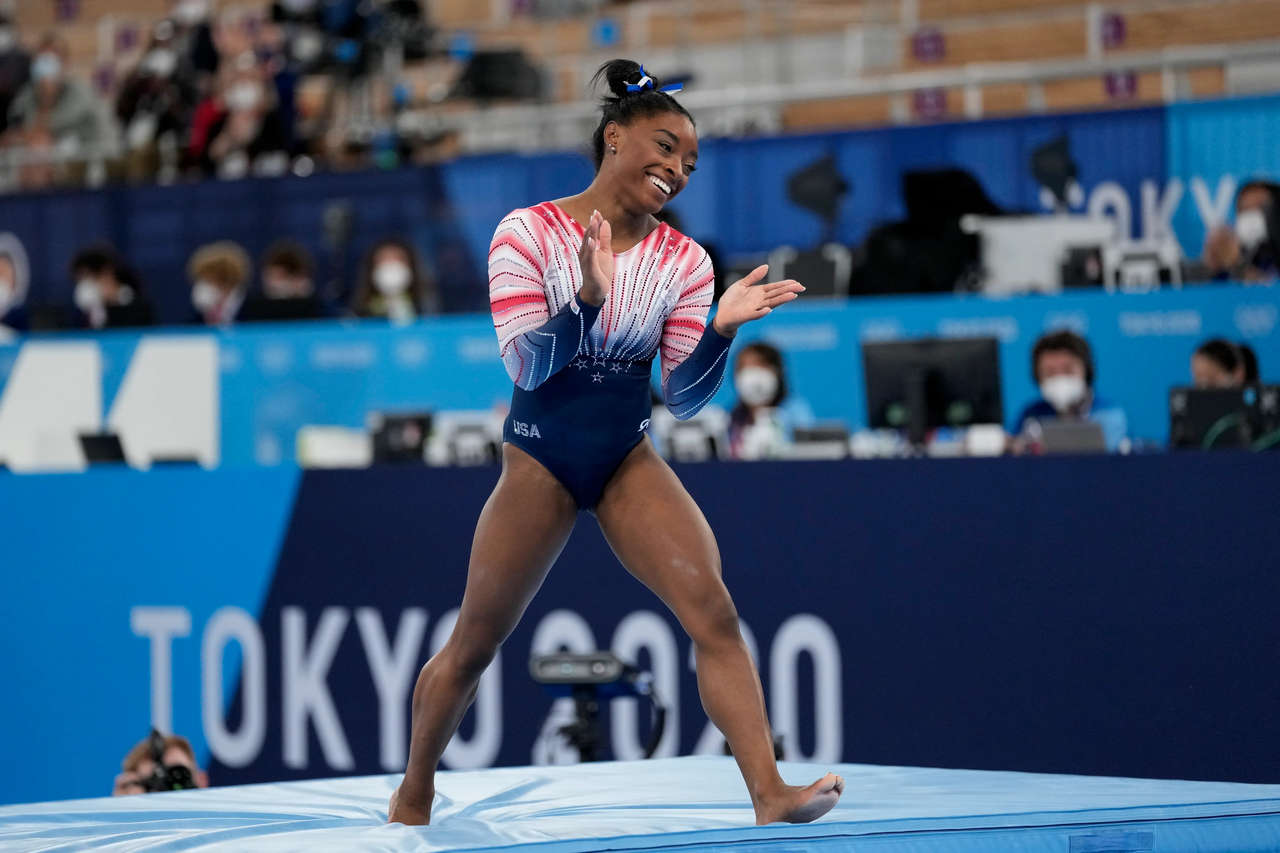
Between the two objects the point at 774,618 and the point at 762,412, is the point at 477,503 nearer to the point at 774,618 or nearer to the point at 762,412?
the point at 774,618

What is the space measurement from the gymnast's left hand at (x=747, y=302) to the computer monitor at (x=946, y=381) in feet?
10.8

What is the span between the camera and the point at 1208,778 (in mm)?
4566

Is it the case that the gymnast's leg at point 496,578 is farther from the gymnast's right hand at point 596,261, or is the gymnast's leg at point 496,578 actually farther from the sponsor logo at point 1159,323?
the sponsor logo at point 1159,323

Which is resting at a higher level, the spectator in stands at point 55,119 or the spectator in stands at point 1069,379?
the spectator in stands at point 55,119

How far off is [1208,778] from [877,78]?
6522 millimetres

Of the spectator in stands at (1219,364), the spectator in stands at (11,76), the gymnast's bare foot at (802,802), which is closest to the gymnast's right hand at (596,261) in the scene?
the gymnast's bare foot at (802,802)

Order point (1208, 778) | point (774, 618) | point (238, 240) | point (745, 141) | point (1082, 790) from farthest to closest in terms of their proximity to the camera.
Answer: point (238, 240)
point (745, 141)
point (774, 618)
point (1208, 778)
point (1082, 790)

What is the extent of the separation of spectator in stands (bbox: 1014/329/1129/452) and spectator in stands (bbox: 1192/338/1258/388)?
0.37m

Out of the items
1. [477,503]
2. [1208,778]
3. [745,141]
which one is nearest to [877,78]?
[745,141]

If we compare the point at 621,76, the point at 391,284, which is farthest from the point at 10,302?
the point at 621,76

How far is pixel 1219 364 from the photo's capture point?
20.4ft

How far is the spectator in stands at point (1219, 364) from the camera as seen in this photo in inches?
245

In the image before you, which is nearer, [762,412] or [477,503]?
[477,503]

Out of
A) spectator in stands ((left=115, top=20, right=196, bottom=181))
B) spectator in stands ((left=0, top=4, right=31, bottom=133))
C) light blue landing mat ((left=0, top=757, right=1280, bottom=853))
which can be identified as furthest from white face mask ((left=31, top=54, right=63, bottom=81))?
light blue landing mat ((left=0, top=757, right=1280, bottom=853))
